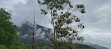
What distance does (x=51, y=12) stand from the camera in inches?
1379

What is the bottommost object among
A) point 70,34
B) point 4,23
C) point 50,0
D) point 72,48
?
point 72,48

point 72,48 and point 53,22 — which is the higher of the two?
point 53,22

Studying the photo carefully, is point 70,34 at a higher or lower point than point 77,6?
lower

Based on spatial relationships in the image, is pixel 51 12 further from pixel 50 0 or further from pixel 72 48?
pixel 72 48

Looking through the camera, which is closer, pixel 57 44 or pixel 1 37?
pixel 57 44

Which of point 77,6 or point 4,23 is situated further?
point 4,23

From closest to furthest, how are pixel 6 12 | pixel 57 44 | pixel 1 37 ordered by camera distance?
1. pixel 57 44
2. pixel 1 37
3. pixel 6 12

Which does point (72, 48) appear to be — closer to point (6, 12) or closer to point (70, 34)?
point (70, 34)

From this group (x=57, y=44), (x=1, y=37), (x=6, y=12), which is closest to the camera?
(x=57, y=44)

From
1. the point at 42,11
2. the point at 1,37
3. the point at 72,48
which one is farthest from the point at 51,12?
the point at 1,37

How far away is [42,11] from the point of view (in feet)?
117

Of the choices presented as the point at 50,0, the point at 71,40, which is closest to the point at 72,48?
the point at 71,40

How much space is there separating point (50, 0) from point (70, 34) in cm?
662

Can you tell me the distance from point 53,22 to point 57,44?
3752mm
